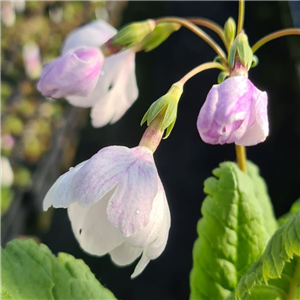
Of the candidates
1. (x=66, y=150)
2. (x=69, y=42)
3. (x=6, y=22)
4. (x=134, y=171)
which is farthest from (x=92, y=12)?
(x=134, y=171)

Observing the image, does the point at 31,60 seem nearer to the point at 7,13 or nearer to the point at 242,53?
the point at 7,13

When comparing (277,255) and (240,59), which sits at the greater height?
(240,59)

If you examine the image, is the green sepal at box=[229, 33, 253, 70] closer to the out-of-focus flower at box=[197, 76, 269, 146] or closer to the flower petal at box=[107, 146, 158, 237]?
the out-of-focus flower at box=[197, 76, 269, 146]

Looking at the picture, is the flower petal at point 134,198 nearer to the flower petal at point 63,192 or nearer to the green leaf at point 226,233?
the flower petal at point 63,192

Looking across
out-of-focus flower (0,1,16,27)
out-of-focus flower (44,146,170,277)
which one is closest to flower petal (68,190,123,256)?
out-of-focus flower (44,146,170,277)

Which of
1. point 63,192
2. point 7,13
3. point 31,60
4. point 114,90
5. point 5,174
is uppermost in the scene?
point 7,13

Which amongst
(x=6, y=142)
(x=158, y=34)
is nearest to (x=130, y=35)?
(x=158, y=34)

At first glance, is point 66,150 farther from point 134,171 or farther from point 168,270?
point 134,171
